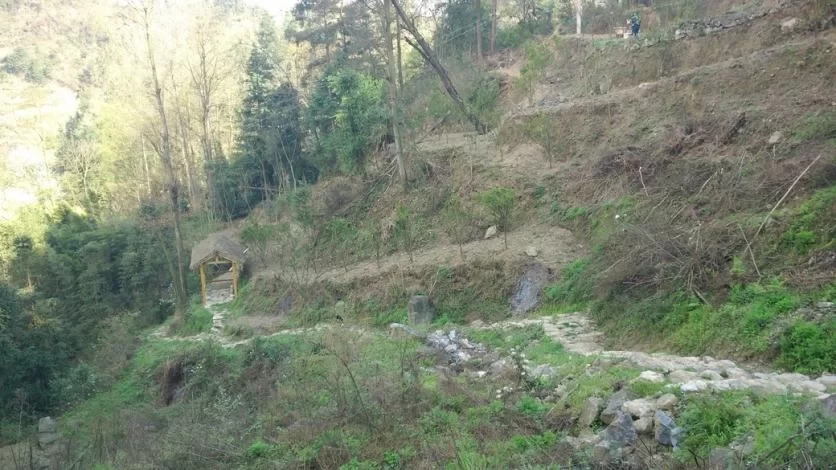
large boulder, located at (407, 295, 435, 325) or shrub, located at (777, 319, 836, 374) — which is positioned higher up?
shrub, located at (777, 319, 836, 374)

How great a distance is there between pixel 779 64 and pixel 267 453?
1340 centimetres

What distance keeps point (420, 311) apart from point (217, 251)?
12.9 meters

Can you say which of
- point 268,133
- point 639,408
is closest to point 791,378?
point 639,408

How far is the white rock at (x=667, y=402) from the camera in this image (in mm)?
5590

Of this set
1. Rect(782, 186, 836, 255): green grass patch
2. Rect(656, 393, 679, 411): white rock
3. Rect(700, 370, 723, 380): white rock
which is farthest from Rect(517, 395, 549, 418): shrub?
Rect(782, 186, 836, 255): green grass patch

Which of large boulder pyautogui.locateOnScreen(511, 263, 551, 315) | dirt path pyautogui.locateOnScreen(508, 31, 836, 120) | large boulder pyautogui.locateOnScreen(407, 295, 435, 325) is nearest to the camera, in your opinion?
large boulder pyautogui.locateOnScreen(511, 263, 551, 315)

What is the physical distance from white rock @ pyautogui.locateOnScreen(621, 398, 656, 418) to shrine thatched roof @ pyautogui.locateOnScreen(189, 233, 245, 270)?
20579mm

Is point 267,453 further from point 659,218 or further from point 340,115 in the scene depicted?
point 340,115

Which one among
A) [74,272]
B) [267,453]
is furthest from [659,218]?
[74,272]

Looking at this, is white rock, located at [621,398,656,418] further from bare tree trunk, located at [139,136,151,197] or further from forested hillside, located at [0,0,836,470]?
bare tree trunk, located at [139,136,151,197]

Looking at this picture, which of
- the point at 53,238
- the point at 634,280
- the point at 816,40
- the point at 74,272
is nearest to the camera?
the point at 634,280

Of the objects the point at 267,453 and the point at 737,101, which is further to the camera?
the point at 737,101

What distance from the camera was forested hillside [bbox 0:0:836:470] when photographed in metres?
6.18

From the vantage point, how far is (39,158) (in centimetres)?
3806
